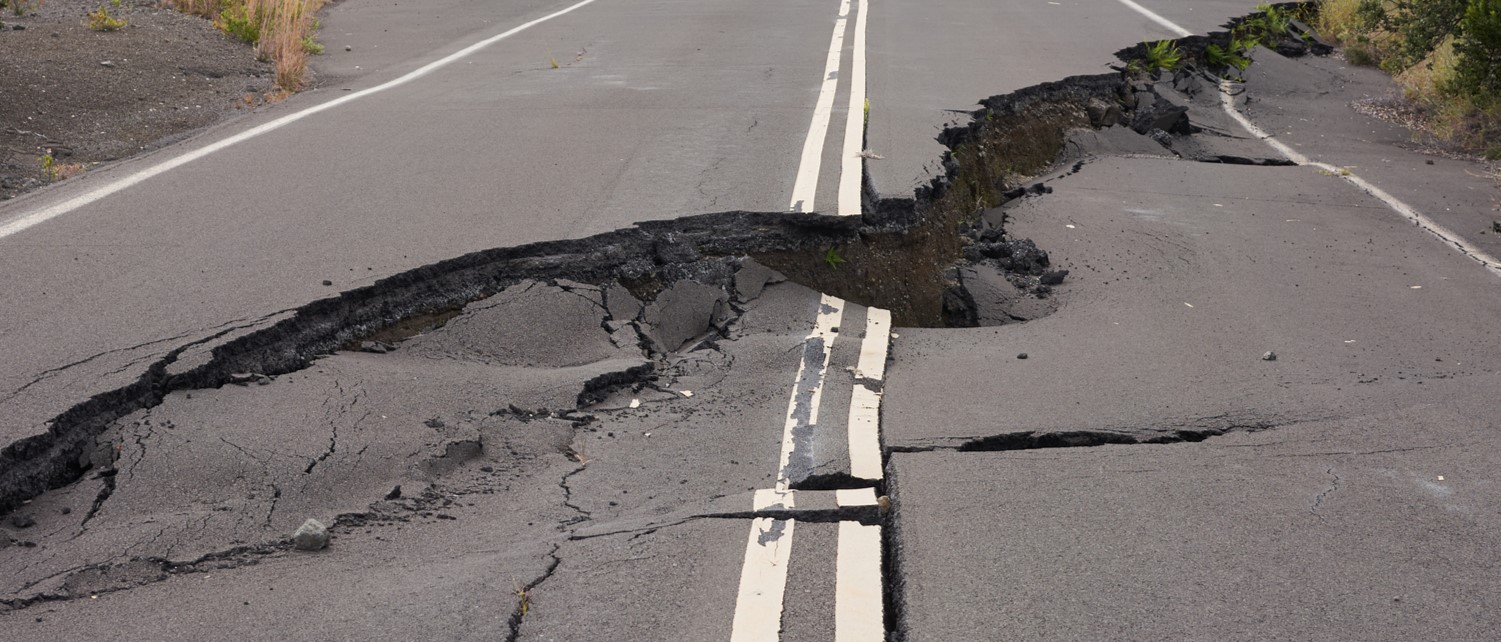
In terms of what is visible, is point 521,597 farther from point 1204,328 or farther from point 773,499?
point 1204,328

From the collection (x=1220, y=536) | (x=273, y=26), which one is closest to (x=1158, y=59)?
(x=273, y=26)

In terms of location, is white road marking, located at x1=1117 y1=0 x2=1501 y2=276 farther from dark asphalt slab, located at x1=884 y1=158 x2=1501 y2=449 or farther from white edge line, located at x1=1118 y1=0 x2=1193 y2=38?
dark asphalt slab, located at x1=884 y1=158 x2=1501 y2=449

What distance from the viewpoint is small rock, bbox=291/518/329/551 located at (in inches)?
146

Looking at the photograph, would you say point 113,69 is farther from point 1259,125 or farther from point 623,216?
point 1259,125

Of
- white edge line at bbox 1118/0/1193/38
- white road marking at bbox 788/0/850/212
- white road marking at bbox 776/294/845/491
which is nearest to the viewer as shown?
white road marking at bbox 776/294/845/491

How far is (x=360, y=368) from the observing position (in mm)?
4859

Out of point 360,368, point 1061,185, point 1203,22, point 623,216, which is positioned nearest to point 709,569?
point 360,368

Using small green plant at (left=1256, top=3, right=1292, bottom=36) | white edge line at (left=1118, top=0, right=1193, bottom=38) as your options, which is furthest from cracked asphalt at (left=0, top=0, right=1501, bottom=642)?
small green plant at (left=1256, top=3, right=1292, bottom=36)

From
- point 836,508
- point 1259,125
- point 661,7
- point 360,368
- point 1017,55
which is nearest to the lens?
point 836,508

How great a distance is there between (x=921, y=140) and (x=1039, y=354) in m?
3.15

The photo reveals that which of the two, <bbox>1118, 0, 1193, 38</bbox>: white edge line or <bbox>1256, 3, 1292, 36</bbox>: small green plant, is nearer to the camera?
<bbox>1118, 0, 1193, 38</bbox>: white edge line

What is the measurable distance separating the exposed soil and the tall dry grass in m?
0.17

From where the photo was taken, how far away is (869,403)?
4.86 meters

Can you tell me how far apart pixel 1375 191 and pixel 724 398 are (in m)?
6.02
